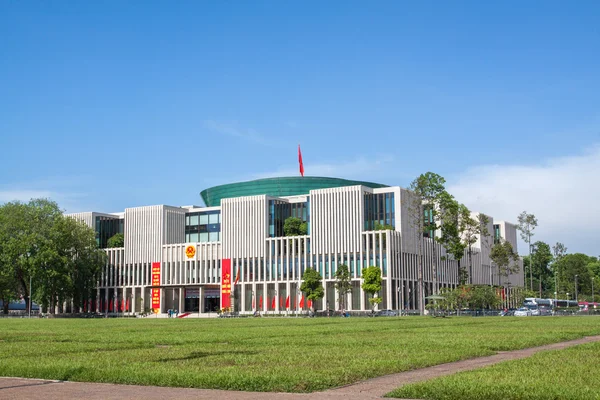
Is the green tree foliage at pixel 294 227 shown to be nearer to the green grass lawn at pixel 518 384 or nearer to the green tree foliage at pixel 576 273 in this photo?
the green tree foliage at pixel 576 273

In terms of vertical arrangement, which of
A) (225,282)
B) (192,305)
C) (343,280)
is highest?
(343,280)

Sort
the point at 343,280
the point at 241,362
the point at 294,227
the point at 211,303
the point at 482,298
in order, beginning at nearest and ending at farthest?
the point at 241,362, the point at 482,298, the point at 343,280, the point at 294,227, the point at 211,303

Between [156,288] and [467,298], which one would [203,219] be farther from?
[467,298]

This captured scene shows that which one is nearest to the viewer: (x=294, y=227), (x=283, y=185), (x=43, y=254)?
(x=43, y=254)

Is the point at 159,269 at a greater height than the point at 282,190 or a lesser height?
lesser

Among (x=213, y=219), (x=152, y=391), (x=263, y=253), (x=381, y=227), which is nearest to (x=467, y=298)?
(x=381, y=227)

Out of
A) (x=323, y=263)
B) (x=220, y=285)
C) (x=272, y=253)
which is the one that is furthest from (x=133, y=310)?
(x=323, y=263)

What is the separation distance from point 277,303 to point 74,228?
36.0m

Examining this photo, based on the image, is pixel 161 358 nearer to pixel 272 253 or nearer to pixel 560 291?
pixel 272 253

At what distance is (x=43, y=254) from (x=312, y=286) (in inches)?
1557

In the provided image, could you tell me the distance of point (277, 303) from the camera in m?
110

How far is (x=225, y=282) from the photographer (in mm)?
115688

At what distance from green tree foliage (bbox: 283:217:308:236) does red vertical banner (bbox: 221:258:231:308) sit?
11.1 metres

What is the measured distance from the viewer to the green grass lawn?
11.7m
